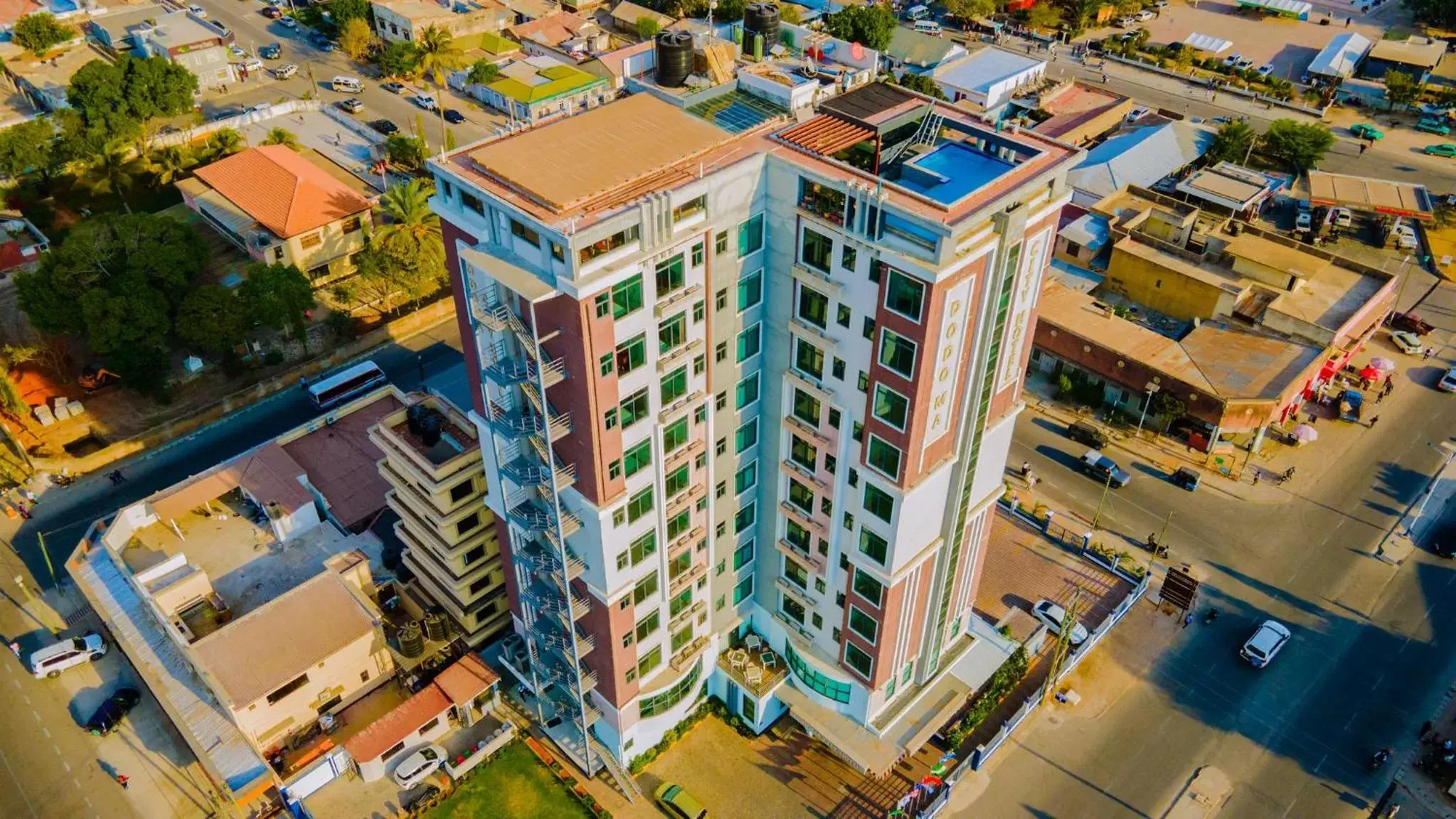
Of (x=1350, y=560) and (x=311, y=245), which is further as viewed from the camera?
(x=311, y=245)

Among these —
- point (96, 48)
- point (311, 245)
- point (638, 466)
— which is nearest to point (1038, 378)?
point (638, 466)

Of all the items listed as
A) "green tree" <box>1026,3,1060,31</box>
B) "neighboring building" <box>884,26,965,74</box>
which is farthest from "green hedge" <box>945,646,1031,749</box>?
"green tree" <box>1026,3,1060,31</box>

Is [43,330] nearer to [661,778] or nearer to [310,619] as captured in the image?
[310,619]

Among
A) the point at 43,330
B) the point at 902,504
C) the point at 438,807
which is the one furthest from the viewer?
the point at 43,330

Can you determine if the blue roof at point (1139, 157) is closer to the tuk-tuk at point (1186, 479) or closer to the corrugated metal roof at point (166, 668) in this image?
the tuk-tuk at point (1186, 479)

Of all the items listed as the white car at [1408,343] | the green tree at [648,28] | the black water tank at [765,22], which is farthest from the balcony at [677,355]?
the green tree at [648,28]

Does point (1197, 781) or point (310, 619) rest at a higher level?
point (310, 619)
